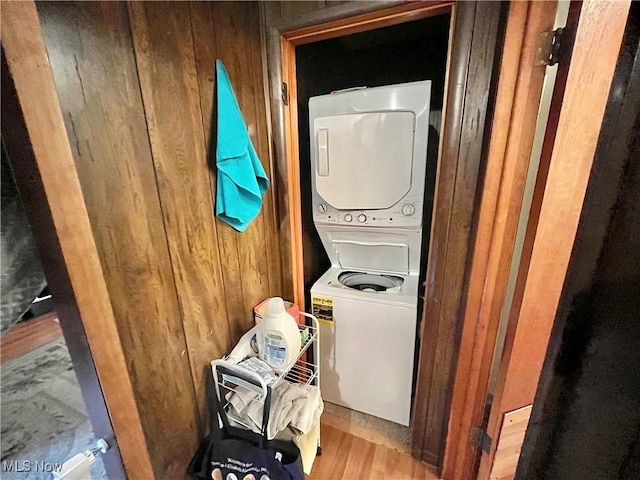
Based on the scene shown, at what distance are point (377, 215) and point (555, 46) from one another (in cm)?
98

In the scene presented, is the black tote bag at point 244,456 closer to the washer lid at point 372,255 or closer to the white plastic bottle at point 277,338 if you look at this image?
the white plastic bottle at point 277,338

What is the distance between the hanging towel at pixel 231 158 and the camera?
1.10 meters

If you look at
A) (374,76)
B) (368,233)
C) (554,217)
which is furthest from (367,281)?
(374,76)

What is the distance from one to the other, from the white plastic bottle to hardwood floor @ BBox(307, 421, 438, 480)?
0.77 metres

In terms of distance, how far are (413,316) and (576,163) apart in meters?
0.95

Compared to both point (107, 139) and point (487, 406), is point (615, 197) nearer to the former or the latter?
point (107, 139)

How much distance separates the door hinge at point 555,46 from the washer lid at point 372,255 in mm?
1032

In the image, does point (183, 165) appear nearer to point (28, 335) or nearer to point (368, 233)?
point (28, 335)

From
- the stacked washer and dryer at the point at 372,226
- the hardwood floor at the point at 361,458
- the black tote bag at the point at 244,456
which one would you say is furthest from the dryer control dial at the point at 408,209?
the hardwood floor at the point at 361,458

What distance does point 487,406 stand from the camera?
1.30 meters

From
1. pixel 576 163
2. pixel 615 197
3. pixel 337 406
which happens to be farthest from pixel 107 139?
pixel 337 406

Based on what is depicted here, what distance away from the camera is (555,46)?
84 cm

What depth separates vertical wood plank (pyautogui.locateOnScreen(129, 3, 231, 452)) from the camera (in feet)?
2.92

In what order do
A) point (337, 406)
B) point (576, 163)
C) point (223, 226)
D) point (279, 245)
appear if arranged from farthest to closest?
point (337, 406) < point (279, 245) < point (223, 226) < point (576, 163)
